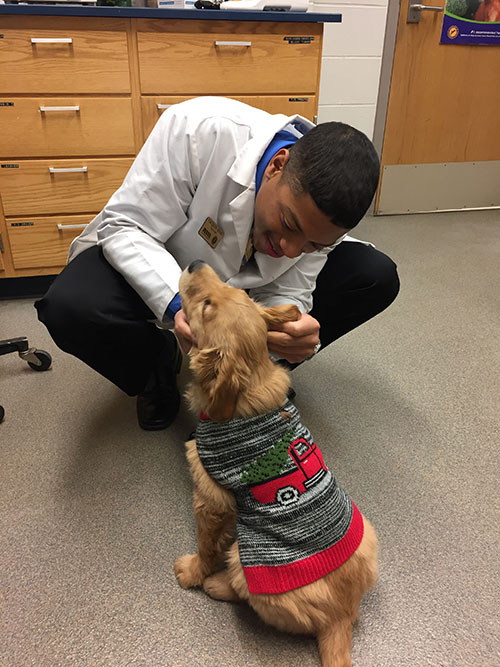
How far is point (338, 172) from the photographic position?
88cm

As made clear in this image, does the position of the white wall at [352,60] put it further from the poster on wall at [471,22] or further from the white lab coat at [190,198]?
the white lab coat at [190,198]

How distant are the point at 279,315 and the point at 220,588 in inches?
22.6

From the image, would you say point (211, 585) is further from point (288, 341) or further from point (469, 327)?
point (469, 327)

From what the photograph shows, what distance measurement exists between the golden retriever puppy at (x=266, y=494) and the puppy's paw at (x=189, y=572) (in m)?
0.05

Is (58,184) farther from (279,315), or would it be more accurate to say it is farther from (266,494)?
(266,494)

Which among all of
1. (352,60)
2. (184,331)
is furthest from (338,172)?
(352,60)

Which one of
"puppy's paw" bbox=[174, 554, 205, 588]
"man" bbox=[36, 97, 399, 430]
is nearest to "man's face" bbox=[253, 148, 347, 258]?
"man" bbox=[36, 97, 399, 430]

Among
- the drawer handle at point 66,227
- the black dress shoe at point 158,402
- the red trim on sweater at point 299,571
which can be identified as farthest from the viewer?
the drawer handle at point 66,227

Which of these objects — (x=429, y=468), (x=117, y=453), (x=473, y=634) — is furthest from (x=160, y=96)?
(x=473, y=634)

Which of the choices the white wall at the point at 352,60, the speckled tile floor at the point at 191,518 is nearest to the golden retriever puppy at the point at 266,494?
the speckled tile floor at the point at 191,518

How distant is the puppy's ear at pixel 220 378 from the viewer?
84 cm

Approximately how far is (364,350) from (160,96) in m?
1.38

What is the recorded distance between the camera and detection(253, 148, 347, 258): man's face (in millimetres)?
938

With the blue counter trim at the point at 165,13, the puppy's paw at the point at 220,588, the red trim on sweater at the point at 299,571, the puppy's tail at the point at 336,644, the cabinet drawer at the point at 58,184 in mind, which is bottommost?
the puppy's paw at the point at 220,588
